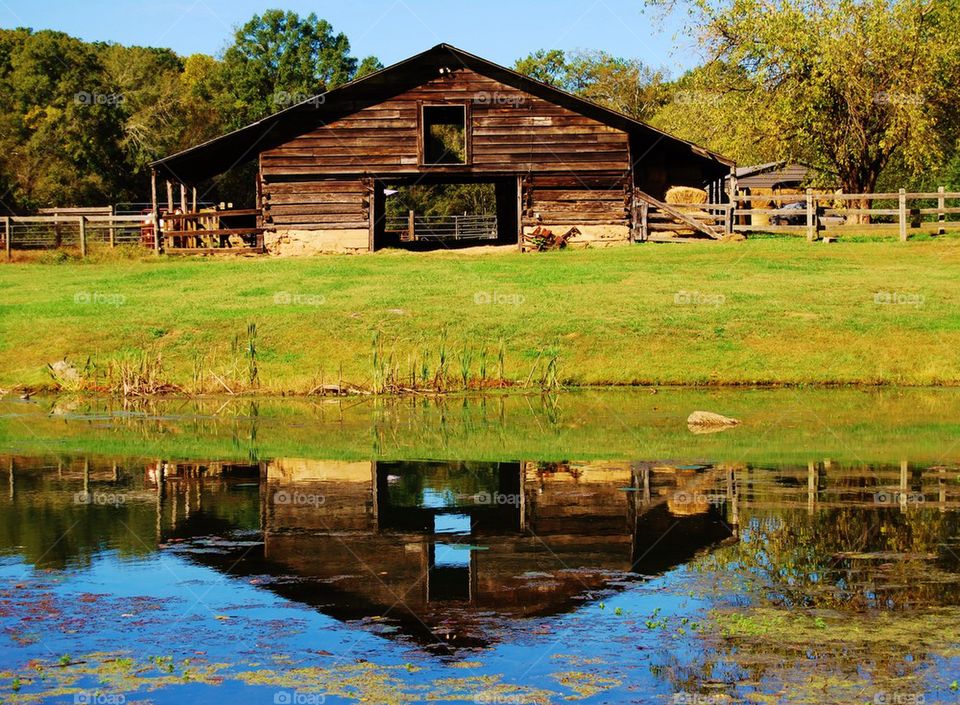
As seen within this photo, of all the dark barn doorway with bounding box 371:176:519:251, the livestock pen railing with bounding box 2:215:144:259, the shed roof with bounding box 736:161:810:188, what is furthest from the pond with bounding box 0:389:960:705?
the shed roof with bounding box 736:161:810:188

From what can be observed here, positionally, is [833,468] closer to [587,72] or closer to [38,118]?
[38,118]

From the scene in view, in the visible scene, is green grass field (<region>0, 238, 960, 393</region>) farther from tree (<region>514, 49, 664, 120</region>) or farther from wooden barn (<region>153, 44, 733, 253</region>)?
A: tree (<region>514, 49, 664, 120</region>)

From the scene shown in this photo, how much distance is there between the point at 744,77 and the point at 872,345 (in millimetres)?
29649

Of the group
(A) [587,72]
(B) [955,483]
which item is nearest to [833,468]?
(B) [955,483]

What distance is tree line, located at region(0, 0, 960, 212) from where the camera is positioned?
1935 inches

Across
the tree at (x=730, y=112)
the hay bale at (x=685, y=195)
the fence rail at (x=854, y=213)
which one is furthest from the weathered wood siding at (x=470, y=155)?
the tree at (x=730, y=112)

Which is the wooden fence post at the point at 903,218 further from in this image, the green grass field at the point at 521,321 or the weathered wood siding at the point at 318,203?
the weathered wood siding at the point at 318,203

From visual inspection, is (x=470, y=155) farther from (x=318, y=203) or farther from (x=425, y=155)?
(x=318, y=203)

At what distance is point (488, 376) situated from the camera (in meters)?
25.3

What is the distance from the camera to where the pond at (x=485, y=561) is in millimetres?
8953

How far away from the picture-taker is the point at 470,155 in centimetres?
4372

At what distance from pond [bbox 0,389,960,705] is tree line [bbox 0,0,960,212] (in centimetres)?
3086

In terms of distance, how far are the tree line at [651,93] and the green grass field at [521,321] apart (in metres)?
12.7

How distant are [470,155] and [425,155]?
61.5 inches
